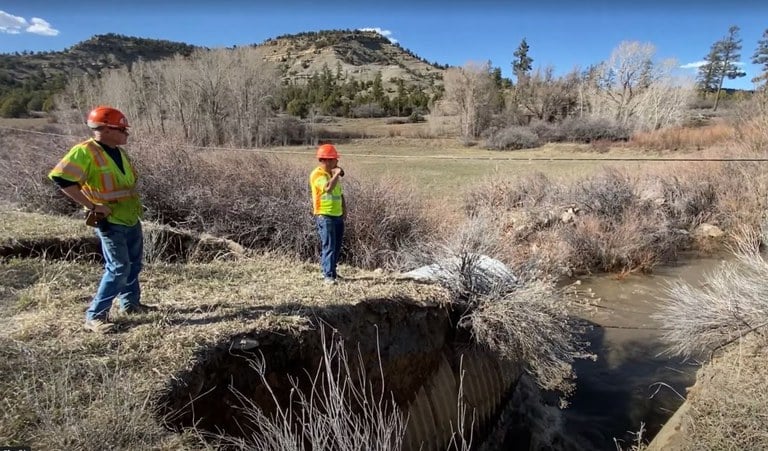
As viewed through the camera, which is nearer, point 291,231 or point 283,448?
point 283,448

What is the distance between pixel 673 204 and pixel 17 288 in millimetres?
18882

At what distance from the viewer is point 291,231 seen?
418 inches

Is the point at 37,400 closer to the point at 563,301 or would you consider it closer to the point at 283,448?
the point at 283,448

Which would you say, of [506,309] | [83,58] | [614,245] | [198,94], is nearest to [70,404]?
[506,309]

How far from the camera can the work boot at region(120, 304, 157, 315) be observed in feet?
15.0

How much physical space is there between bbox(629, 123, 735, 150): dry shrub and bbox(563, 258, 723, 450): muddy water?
781 inches

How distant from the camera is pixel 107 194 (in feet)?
13.1

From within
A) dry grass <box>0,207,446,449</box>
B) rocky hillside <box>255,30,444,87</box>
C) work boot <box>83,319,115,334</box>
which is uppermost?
rocky hillside <box>255,30,444,87</box>

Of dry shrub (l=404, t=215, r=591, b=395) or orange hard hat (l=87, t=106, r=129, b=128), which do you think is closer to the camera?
orange hard hat (l=87, t=106, r=129, b=128)

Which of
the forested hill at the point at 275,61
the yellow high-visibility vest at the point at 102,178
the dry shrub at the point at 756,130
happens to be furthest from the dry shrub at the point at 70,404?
the forested hill at the point at 275,61

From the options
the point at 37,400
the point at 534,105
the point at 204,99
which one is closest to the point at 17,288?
the point at 37,400

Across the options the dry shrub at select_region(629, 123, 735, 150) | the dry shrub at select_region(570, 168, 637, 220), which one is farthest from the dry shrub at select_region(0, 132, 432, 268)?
the dry shrub at select_region(629, 123, 735, 150)

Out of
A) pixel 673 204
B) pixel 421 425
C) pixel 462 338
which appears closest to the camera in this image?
pixel 421 425

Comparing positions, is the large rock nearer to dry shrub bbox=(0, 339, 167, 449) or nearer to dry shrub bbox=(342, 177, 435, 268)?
dry shrub bbox=(342, 177, 435, 268)
